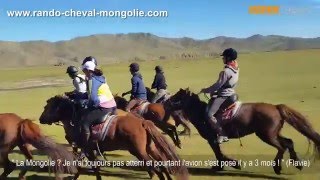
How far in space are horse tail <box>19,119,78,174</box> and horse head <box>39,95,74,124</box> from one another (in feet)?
5.36

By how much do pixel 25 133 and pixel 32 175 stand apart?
4.69 ft

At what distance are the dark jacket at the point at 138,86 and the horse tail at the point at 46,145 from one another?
4.18m

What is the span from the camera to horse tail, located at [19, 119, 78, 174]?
28.1 ft

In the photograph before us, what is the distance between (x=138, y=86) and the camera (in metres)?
12.7

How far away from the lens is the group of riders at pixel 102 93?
891cm

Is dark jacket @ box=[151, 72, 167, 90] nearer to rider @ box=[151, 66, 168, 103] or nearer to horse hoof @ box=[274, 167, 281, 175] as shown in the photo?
rider @ box=[151, 66, 168, 103]

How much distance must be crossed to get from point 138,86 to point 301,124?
182 inches

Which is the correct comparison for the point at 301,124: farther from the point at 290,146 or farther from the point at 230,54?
the point at 230,54

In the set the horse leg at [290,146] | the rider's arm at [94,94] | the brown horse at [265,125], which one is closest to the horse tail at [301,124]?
the brown horse at [265,125]

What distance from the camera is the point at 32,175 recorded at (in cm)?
976

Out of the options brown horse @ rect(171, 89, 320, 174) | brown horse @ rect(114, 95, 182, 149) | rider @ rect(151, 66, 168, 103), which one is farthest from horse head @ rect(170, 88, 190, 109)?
rider @ rect(151, 66, 168, 103)

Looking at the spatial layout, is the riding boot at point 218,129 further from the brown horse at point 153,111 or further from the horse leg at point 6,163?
the horse leg at point 6,163

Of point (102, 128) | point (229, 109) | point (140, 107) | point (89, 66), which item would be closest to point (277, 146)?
point (229, 109)

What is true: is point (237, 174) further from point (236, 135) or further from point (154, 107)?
point (154, 107)
